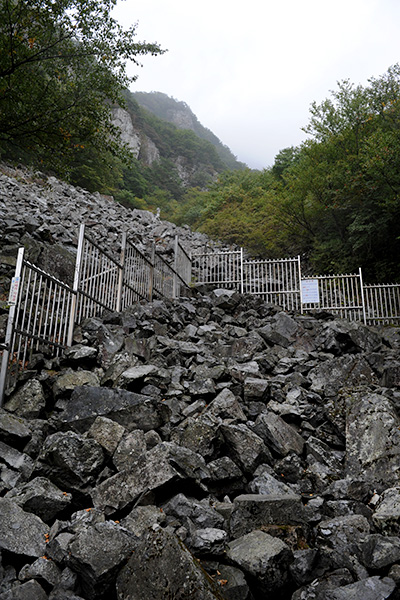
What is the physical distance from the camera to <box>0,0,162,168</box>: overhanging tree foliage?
924 centimetres

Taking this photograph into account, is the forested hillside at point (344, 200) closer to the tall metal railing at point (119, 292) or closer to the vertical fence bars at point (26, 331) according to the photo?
the tall metal railing at point (119, 292)

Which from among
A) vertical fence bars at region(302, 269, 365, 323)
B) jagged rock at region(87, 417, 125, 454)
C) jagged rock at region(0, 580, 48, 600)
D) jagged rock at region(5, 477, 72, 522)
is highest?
vertical fence bars at region(302, 269, 365, 323)

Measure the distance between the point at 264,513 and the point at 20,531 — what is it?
6.23 ft

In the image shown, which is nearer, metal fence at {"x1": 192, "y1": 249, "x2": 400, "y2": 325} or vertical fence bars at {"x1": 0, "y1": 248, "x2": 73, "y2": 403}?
vertical fence bars at {"x1": 0, "y1": 248, "x2": 73, "y2": 403}

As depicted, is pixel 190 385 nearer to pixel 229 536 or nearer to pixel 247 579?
pixel 229 536

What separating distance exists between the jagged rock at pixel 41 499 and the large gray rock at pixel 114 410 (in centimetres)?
105

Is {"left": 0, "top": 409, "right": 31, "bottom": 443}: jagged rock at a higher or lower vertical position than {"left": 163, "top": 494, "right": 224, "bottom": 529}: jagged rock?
higher

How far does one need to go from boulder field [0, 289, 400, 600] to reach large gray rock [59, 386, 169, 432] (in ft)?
0.05

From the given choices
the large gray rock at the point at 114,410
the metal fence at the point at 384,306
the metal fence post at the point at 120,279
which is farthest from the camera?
the metal fence at the point at 384,306

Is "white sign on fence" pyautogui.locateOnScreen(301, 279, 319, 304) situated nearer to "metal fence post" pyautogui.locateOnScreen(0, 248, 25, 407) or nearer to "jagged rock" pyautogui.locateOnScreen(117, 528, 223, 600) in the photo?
"metal fence post" pyautogui.locateOnScreen(0, 248, 25, 407)

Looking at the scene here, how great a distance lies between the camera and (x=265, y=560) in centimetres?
272

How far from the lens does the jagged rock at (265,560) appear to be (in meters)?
2.70

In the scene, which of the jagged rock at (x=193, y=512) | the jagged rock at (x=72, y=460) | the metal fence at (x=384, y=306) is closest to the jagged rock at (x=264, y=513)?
the jagged rock at (x=193, y=512)

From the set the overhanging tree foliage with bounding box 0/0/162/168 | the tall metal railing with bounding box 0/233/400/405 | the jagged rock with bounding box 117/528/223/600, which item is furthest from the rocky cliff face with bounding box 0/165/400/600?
the overhanging tree foliage with bounding box 0/0/162/168
